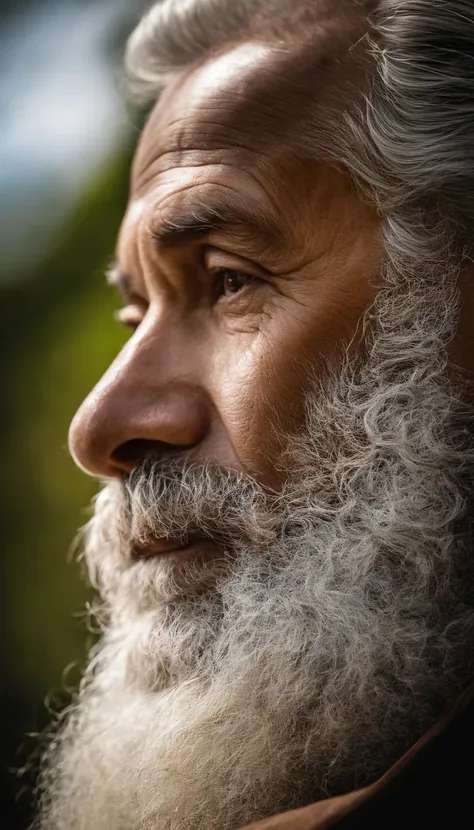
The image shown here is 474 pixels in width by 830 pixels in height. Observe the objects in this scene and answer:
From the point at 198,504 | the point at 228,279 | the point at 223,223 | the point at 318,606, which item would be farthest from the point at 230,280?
the point at 318,606

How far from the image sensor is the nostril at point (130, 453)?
182cm

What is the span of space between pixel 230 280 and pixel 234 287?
2cm

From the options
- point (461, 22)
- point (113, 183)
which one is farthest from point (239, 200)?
point (113, 183)

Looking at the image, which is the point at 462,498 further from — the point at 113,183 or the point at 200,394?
the point at 113,183

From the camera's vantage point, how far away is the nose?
1749 mm

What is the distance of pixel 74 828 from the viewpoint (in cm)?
203

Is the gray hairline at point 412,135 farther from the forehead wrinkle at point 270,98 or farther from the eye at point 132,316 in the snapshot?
the eye at point 132,316

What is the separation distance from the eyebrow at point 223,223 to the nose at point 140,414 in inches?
9.9

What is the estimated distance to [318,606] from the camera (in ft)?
5.27

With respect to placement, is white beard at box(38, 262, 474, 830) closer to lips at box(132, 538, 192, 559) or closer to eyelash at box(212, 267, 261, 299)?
lips at box(132, 538, 192, 559)

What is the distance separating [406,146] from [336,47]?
27cm

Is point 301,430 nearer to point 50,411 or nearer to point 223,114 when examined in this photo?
point 223,114

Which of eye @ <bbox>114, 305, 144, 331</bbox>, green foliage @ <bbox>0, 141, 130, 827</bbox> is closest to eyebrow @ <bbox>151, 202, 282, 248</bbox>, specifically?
eye @ <bbox>114, 305, 144, 331</bbox>

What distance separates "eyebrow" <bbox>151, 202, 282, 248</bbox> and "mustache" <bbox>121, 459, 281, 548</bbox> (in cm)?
48
